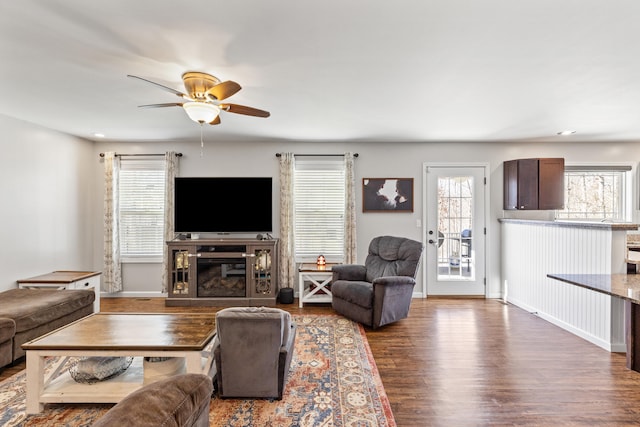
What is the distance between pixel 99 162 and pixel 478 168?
6.28m

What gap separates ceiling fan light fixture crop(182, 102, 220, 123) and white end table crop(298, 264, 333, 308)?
265 centimetres

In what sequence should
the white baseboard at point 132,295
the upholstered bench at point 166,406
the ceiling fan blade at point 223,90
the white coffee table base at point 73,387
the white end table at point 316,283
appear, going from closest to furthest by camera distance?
the upholstered bench at point 166,406
the white coffee table base at point 73,387
the ceiling fan blade at point 223,90
the white end table at point 316,283
the white baseboard at point 132,295

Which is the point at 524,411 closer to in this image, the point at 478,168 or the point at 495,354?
the point at 495,354

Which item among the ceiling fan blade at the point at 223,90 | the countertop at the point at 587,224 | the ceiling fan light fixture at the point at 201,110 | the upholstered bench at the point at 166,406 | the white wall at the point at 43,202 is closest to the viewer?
the upholstered bench at the point at 166,406

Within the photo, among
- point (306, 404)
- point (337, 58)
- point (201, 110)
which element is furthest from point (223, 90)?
point (306, 404)

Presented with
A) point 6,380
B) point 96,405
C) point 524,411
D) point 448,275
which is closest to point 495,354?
point 524,411

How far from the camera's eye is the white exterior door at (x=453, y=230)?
507 cm

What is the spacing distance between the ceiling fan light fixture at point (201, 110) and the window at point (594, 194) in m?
5.52

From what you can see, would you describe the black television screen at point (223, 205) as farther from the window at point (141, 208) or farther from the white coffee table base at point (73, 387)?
the white coffee table base at point (73, 387)

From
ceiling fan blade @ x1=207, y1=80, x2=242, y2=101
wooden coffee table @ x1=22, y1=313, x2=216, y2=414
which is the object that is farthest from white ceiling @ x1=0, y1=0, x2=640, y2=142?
wooden coffee table @ x1=22, y1=313, x2=216, y2=414

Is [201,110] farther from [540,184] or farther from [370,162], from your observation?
[540,184]

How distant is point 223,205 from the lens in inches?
190

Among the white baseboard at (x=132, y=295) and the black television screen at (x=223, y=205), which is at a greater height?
the black television screen at (x=223, y=205)

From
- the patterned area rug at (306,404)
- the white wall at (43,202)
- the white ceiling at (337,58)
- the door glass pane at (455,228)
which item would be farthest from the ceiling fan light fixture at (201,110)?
the door glass pane at (455,228)
